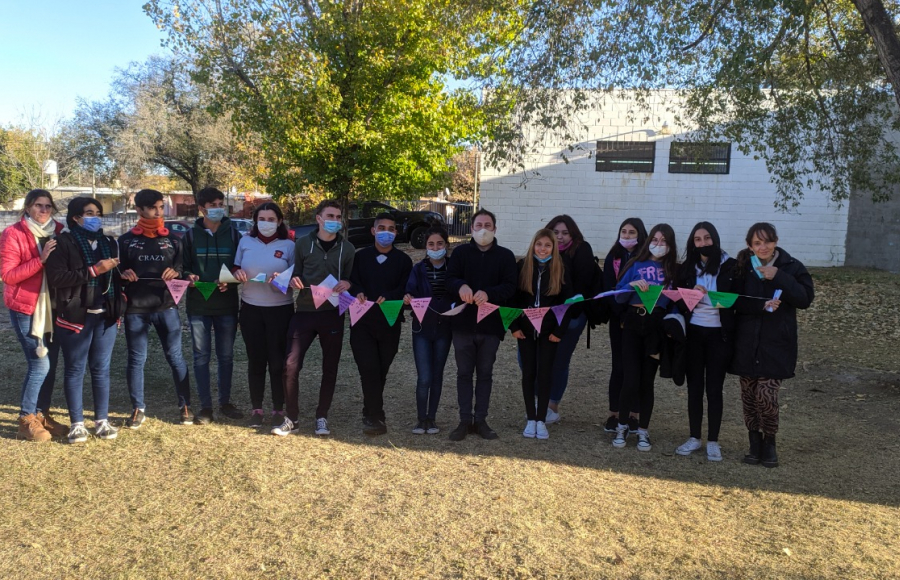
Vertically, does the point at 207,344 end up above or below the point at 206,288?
below

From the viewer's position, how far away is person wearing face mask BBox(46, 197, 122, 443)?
5328 millimetres

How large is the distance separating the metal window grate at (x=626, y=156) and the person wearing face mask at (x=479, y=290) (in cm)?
1431

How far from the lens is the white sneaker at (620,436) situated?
572cm

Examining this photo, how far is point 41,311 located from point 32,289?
18 cm

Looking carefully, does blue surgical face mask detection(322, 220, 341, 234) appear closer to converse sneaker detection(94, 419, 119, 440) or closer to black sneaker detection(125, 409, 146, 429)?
black sneaker detection(125, 409, 146, 429)

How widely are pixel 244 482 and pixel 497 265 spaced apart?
256 centimetres

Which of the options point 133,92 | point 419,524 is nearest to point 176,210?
point 133,92

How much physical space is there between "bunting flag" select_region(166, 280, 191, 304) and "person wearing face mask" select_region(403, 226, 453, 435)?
1.85 m

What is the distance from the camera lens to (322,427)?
591cm

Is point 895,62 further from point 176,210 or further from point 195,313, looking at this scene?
point 176,210

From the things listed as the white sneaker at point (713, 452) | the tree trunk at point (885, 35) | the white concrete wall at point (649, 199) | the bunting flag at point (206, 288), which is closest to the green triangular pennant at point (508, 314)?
the white sneaker at point (713, 452)

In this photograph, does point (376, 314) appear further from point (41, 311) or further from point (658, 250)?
point (41, 311)

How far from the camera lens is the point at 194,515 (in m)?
4.20

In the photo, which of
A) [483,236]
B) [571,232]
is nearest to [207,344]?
[483,236]
